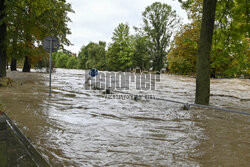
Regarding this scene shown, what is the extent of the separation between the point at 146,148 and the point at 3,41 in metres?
11.3

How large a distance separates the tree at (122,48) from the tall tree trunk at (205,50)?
5398cm

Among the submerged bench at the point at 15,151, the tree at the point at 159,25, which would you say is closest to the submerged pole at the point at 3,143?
the submerged bench at the point at 15,151

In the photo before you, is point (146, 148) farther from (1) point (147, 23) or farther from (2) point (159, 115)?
(1) point (147, 23)

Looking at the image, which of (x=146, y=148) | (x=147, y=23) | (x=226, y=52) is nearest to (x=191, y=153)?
(x=146, y=148)

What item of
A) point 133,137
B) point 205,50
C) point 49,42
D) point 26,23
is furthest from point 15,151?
point 26,23

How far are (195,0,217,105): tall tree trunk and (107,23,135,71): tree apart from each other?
177ft

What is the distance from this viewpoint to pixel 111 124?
4660mm

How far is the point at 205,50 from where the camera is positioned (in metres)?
7.15

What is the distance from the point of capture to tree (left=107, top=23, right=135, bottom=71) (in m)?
61.0

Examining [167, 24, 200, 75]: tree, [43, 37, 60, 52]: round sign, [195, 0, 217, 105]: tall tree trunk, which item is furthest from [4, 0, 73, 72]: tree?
[167, 24, 200, 75]: tree

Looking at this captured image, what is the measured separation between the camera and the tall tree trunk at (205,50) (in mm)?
7090

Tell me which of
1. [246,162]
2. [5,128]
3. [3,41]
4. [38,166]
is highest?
[3,41]

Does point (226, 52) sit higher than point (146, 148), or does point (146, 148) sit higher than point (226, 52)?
point (226, 52)

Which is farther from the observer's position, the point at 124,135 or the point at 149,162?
the point at 124,135
